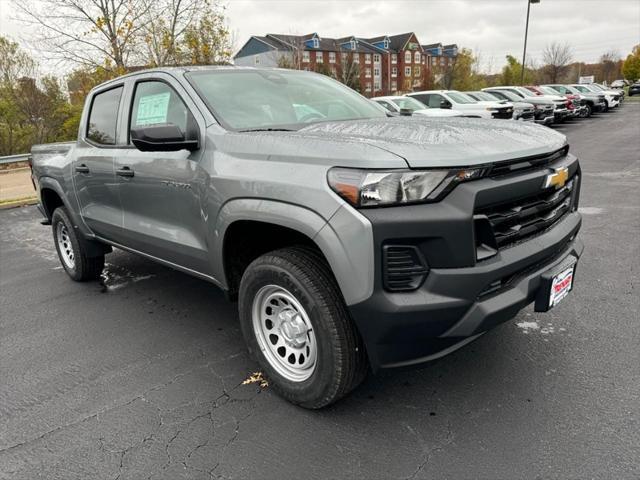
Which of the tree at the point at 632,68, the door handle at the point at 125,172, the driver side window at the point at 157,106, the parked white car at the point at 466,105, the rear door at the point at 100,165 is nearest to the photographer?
the driver side window at the point at 157,106

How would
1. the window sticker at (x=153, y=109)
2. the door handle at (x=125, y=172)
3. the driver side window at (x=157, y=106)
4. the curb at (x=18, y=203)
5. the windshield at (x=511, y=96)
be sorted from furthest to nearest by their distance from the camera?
the windshield at (x=511, y=96) < the curb at (x=18, y=203) < the door handle at (x=125, y=172) < the window sticker at (x=153, y=109) < the driver side window at (x=157, y=106)

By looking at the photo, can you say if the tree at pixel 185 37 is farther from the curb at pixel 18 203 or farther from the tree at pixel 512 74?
the tree at pixel 512 74

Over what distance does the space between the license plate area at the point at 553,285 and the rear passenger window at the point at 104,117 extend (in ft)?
10.5

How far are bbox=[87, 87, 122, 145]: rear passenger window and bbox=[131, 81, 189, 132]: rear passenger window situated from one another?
335 mm

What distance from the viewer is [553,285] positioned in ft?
7.98

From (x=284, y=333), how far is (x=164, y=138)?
1273 mm

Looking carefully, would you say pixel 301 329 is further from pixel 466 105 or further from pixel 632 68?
pixel 632 68

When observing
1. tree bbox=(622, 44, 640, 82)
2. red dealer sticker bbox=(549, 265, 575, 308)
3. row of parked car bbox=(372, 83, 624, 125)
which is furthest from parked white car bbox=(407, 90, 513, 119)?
tree bbox=(622, 44, 640, 82)

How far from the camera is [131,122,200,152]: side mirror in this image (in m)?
2.76

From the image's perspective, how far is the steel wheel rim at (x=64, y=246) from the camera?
507 cm

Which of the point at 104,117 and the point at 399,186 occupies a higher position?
the point at 104,117

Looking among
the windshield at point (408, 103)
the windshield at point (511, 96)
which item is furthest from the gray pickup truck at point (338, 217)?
the windshield at point (511, 96)

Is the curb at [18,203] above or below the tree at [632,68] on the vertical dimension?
below

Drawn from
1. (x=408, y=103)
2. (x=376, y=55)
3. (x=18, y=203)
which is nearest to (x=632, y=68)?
(x=376, y=55)
